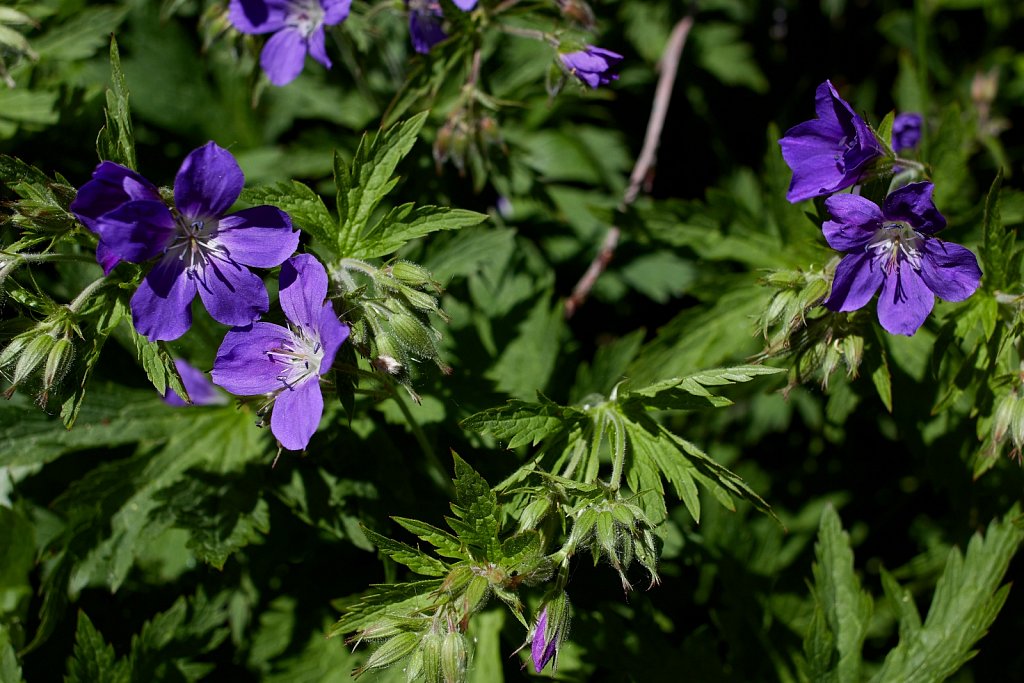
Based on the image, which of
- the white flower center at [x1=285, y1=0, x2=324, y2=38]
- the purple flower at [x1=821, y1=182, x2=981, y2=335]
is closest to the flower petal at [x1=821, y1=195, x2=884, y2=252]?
the purple flower at [x1=821, y1=182, x2=981, y2=335]

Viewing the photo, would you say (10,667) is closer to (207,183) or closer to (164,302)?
(164,302)

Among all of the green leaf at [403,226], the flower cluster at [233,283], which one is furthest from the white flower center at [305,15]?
the flower cluster at [233,283]

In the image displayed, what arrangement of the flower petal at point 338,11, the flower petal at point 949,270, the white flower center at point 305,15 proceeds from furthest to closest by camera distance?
the white flower center at point 305,15
the flower petal at point 338,11
the flower petal at point 949,270

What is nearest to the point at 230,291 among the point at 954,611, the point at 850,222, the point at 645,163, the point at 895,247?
the point at 850,222

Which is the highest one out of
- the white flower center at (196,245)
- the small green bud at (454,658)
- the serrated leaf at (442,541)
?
the white flower center at (196,245)

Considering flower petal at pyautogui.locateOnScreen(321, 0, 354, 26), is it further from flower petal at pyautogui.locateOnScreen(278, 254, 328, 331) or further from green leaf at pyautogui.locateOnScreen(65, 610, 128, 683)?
green leaf at pyautogui.locateOnScreen(65, 610, 128, 683)

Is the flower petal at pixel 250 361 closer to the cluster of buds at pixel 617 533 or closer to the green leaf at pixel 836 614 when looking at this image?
the cluster of buds at pixel 617 533
